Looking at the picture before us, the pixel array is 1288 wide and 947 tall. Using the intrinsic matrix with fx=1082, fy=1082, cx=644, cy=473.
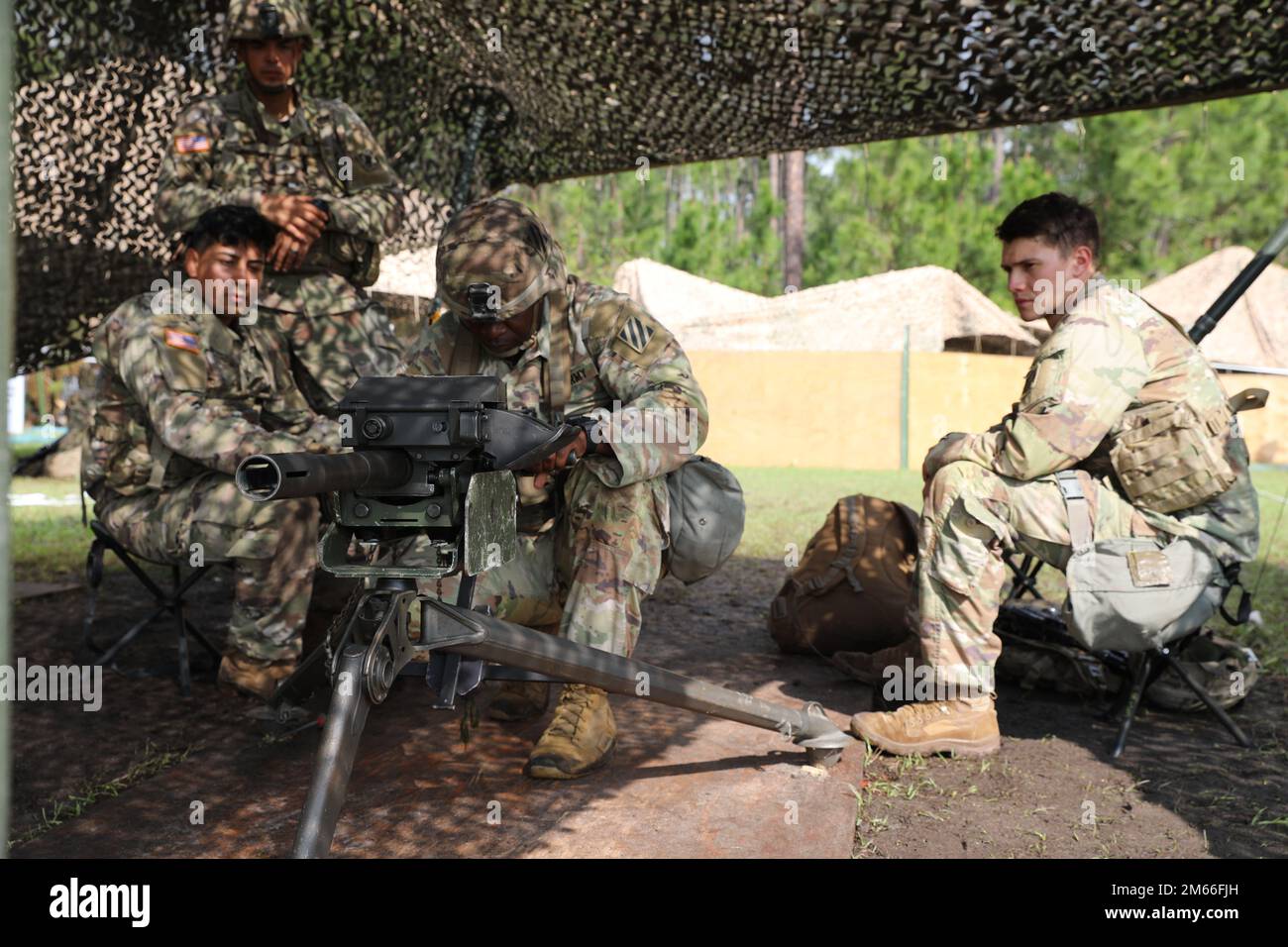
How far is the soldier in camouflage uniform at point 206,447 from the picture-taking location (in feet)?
11.4

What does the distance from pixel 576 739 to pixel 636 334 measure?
1.18 m

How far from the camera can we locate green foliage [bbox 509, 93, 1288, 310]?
754 inches

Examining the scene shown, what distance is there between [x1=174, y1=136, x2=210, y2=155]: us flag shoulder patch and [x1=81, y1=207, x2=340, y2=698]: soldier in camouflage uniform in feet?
2.22

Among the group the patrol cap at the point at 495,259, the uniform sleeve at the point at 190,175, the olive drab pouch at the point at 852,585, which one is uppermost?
the uniform sleeve at the point at 190,175

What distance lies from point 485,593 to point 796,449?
45.8 ft

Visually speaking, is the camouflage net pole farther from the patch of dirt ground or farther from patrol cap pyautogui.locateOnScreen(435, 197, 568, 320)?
patrol cap pyautogui.locateOnScreen(435, 197, 568, 320)

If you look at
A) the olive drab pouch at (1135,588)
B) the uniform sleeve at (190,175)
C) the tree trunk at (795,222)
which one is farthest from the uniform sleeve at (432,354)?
the tree trunk at (795,222)

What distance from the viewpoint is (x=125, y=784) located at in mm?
2844

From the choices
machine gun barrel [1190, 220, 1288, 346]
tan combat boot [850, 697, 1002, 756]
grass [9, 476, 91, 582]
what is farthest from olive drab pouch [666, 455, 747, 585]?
grass [9, 476, 91, 582]

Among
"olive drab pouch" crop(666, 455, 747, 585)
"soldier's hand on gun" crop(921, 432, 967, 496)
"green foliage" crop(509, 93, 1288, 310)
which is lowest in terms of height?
"olive drab pouch" crop(666, 455, 747, 585)

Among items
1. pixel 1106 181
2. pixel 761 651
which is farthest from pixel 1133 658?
pixel 1106 181

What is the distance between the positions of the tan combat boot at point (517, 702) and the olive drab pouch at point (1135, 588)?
163 centimetres

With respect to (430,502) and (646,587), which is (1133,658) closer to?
(646,587)

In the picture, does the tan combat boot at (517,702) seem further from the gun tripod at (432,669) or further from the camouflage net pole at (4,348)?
the camouflage net pole at (4,348)
